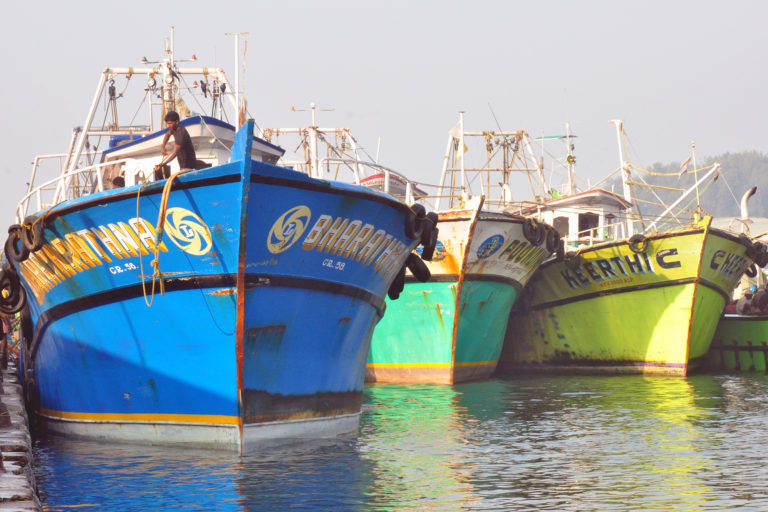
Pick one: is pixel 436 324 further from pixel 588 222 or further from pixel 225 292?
pixel 225 292

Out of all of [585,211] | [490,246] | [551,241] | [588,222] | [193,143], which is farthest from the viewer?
[588,222]

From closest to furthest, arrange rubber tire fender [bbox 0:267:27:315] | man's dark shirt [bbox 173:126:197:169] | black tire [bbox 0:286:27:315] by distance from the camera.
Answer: man's dark shirt [bbox 173:126:197:169], black tire [bbox 0:286:27:315], rubber tire fender [bbox 0:267:27:315]

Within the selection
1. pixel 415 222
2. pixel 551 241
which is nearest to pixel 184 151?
pixel 415 222

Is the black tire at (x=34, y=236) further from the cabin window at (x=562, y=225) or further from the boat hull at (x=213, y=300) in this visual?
the cabin window at (x=562, y=225)

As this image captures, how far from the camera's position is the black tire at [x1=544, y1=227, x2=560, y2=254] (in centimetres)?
2023

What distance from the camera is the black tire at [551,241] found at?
20.2 m

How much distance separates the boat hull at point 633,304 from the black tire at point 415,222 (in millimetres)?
9669

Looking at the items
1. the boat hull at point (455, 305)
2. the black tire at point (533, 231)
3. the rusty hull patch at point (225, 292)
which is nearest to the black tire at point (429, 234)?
the rusty hull patch at point (225, 292)

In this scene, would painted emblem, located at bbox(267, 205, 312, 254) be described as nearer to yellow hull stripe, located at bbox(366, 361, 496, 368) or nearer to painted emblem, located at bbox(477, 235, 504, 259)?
painted emblem, located at bbox(477, 235, 504, 259)

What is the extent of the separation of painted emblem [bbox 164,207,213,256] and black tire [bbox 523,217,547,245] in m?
10.4

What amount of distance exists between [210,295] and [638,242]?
12738mm

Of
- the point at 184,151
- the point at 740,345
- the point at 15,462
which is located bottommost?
the point at 15,462

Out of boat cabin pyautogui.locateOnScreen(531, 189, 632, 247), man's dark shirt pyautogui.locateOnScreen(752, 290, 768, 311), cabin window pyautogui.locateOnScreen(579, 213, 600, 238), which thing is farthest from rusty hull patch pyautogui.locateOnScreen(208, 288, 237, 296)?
man's dark shirt pyautogui.locateOnScreen(752, 290, 768, 311)

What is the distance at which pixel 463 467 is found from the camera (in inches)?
403
